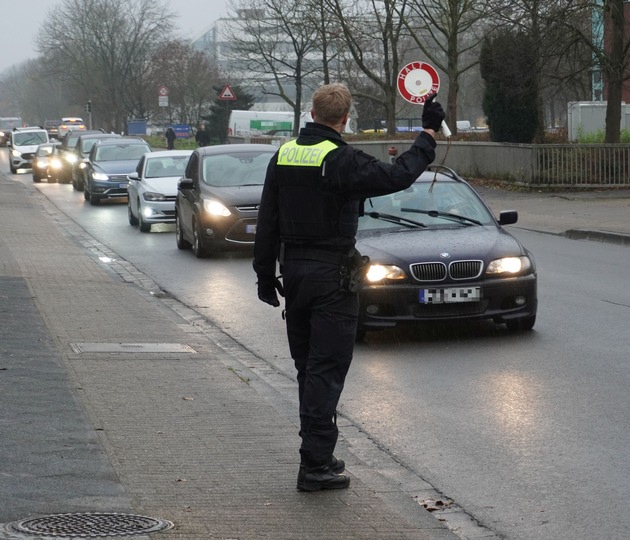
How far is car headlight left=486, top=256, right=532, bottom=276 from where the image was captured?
10797 millimetres

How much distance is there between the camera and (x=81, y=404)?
763 cm

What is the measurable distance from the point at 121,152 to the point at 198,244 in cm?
1616

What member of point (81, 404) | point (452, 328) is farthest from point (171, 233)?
point (81, 404)

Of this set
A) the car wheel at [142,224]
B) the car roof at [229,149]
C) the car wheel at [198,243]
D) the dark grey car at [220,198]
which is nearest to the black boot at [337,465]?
the dark grey car at [220,198]

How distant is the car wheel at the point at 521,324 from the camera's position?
11.1 metres

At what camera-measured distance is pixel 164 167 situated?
84.8 feet

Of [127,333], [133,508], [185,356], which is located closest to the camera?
[133,508]

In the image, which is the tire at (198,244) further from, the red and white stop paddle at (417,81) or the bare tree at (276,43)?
the bare tree at (276,43)

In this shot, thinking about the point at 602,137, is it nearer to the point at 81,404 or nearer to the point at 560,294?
the point at 560,294

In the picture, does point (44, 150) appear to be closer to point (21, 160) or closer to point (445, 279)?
point (21, 160)

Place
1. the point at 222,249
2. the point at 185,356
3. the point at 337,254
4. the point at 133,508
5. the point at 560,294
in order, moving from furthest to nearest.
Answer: the point at 222,249
the point at 560,294
the point at 185,356
the point at 337,254
the point at 133,508

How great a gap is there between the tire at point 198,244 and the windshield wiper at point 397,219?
753 centimetres

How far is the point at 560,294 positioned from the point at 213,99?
71152 millimetres

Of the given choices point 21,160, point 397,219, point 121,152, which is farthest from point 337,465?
point 21,160
